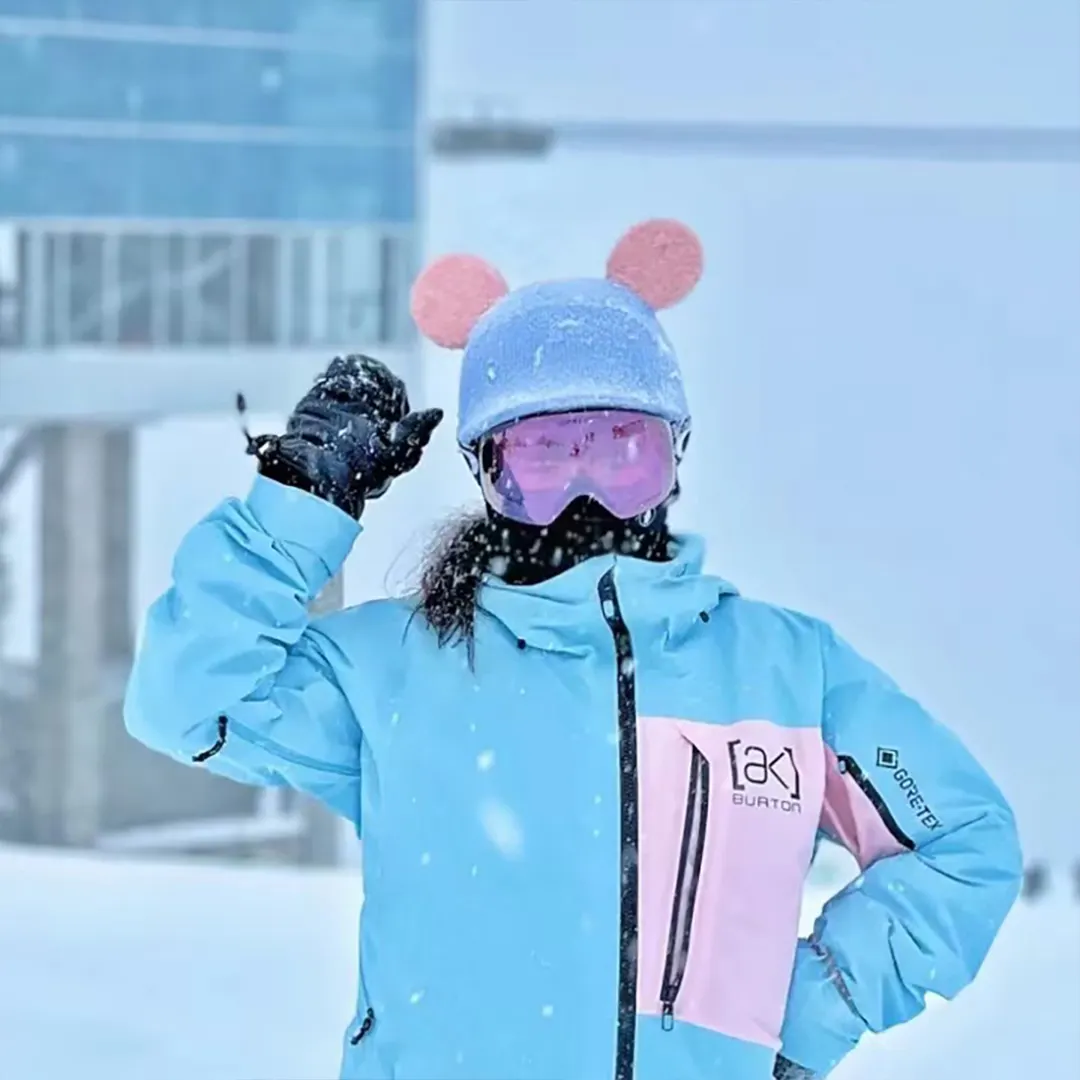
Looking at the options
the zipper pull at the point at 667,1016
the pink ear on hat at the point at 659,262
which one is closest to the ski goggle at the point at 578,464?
the pink ear on hat at the point at 659,262

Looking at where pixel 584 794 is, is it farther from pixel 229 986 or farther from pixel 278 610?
pixel 229 986

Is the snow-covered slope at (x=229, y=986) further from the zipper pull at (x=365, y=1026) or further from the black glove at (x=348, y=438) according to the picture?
the black glove at (x=348, y=438)

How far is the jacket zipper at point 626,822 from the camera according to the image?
3.66ft

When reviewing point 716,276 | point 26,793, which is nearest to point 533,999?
point 716,276

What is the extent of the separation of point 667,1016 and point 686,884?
0.10 metres

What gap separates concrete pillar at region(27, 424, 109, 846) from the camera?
7.25 m

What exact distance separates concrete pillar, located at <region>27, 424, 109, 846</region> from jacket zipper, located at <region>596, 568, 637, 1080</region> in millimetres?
6405

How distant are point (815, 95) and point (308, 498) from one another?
208 cm

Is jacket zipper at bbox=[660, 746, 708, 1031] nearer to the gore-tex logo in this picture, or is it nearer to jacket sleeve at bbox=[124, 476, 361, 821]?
the gore-tex logo

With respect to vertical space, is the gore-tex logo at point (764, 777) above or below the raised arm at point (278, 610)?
below

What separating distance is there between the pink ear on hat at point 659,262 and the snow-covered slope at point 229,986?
1.32 meters

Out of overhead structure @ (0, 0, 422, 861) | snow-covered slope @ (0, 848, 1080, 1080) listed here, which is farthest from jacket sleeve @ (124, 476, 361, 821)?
overhead structure @ (0, 0, 422, 861)

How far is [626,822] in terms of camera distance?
1133 mm

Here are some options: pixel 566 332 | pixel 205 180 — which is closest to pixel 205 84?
pixel 205 180
